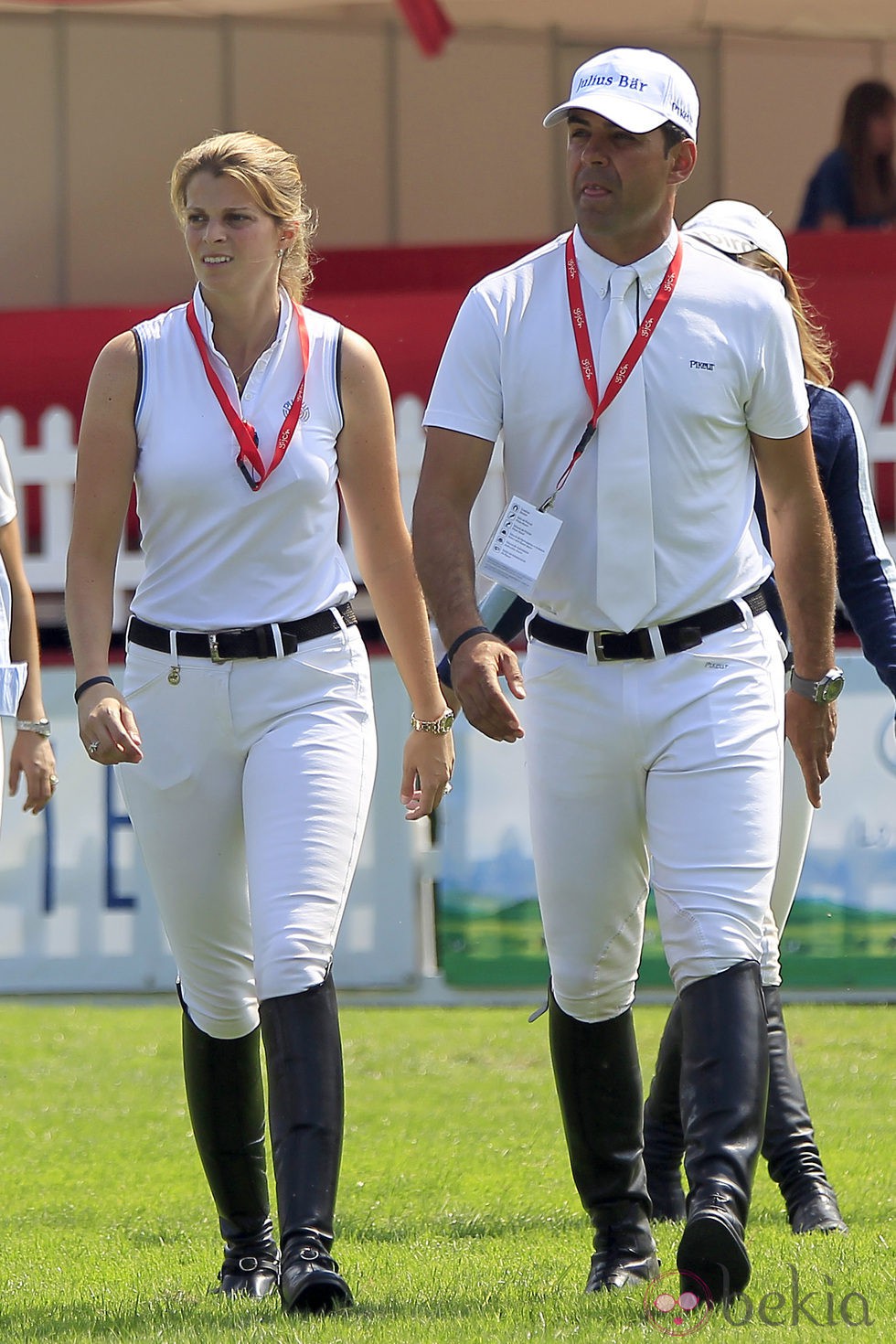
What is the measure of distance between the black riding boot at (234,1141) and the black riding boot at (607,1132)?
60 centimetres

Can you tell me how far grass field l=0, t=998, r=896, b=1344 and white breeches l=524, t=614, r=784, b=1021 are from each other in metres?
0.62

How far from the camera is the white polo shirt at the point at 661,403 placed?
12.3ft

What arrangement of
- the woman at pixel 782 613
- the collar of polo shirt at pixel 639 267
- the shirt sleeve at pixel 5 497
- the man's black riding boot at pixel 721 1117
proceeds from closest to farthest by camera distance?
the man's black riding boot at pixel 721 1117 → the collar of polo shirt at pixel 639 267 → the shirt sleeve at pixel 5 497 → the woman at pixel 782 613

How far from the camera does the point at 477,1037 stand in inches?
313

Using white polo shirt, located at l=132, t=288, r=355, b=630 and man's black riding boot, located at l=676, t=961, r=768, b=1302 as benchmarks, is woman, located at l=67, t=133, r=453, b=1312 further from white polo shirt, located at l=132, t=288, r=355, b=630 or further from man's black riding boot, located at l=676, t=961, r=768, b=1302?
man's black riding boot, located at l=676, t=961, r=768, b=1302

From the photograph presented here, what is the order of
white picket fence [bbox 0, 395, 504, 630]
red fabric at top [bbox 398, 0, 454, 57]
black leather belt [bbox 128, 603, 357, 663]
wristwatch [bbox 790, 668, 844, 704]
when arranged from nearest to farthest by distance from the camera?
black leather belt [bbox 128, 603, 357, 663], wristwatch [bbox 790, 668, 844, 704], white picket fence [bbox 0, 395, 504, 630], red fabric at top [bbox 398, 0, 454, 57]

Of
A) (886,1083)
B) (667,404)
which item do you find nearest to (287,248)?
(667,404)

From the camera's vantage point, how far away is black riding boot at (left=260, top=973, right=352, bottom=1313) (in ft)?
11.8

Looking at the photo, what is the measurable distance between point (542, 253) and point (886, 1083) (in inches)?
145

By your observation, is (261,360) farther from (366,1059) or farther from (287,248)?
(366,1059)

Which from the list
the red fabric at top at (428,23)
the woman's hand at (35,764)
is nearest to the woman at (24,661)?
the woman's hand at (35,764)

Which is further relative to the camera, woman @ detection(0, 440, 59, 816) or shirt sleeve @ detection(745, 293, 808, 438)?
woman @ detection(0, 440, 59, 816)

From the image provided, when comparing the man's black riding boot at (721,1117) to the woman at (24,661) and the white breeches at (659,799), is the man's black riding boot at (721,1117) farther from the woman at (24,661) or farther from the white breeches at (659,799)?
the woman at (24,661)

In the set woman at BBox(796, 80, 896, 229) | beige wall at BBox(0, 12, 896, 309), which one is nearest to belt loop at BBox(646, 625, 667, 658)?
woman at BBox(796, 80, 896, 229)
